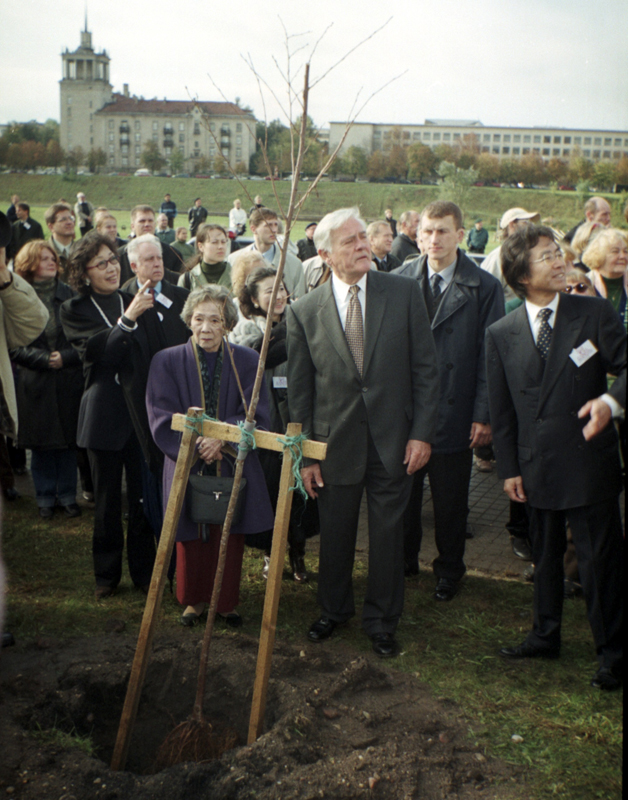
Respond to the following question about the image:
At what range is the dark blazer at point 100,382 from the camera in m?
4.63

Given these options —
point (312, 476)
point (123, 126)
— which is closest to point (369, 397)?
point (312, 476)

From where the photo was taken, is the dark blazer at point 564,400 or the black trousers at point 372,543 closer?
the dark blazer at point 564,400

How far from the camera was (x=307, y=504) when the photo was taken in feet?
16.4

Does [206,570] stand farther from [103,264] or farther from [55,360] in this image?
[55,360]

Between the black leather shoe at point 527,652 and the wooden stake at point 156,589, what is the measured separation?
1905 mm

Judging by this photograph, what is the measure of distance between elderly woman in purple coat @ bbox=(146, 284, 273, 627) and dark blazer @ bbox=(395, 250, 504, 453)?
117 cm

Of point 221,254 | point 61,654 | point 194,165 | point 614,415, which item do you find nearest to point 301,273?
point 221,254

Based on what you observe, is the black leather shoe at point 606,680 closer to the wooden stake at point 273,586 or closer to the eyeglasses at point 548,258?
the wooden stake at point 273,586

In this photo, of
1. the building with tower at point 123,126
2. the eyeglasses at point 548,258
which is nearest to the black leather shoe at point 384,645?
the eyeglasses at point 548,258

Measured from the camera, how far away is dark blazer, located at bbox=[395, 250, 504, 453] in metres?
4.72

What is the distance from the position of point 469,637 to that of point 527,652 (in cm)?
38

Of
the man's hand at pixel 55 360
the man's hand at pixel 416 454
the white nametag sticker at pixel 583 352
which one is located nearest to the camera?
the white nametag sticker at pixel 583 352

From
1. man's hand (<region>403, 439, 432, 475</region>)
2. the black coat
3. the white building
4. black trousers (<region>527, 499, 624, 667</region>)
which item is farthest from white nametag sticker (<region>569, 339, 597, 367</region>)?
the white building

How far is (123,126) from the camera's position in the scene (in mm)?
124438
